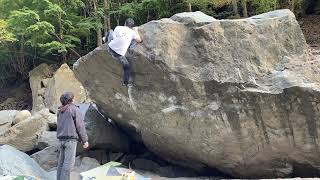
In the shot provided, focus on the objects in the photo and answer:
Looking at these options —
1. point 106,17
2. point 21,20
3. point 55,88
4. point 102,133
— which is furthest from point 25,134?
point 106,17

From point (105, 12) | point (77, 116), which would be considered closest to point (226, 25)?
point (77, 116)

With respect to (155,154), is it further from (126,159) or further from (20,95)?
(20,95)

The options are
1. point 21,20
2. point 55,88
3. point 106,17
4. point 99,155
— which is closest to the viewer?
point 99,155

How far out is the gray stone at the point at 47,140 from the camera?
12006mm

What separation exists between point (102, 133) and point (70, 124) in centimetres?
353

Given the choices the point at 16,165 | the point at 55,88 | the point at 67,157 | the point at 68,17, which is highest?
the point at 68,17

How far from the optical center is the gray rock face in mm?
8211

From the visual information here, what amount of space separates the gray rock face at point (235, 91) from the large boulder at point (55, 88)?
26.3 ft

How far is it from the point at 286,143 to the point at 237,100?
51.4 inches

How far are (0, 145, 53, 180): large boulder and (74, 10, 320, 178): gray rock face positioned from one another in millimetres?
2739

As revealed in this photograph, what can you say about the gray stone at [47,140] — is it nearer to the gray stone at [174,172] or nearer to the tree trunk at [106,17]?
the gray stone at [174,172]

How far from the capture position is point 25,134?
509 inches

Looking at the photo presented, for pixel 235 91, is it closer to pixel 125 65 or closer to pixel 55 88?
pixel 125 65

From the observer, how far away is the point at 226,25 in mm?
8672
